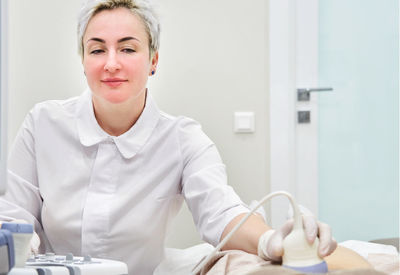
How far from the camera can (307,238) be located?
0.75 metres

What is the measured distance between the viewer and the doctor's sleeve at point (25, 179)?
4.57 ft

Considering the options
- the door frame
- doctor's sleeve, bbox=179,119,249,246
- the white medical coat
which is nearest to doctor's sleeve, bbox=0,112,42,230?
the white medical coat

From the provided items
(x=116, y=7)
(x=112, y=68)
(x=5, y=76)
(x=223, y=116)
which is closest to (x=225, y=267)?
(x=5, y=76)

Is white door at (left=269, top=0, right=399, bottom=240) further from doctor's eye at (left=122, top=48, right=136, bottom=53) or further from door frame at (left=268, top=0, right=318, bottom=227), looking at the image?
doctor's eye at (left=122, top=48, right=136, bottom=53)

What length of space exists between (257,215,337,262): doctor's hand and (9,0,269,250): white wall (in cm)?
146

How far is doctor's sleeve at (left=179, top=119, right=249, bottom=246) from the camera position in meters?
1.24

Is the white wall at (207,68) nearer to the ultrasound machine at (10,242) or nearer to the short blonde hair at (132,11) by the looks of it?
the short blonde hair at (132,11)

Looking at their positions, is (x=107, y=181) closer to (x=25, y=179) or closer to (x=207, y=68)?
(x=25, y=179)

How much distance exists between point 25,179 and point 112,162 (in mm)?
259

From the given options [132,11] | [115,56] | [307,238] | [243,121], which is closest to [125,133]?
[115,56]

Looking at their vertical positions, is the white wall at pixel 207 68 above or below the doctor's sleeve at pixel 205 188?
above

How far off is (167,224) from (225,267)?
1.89 ft

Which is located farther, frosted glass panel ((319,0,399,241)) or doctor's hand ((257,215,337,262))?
frosted glass panel ((319,0,399,241))

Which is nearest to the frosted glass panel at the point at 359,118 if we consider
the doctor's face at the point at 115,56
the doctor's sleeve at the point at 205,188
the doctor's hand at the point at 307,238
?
the doctor's sleeve at the point at 205,188
